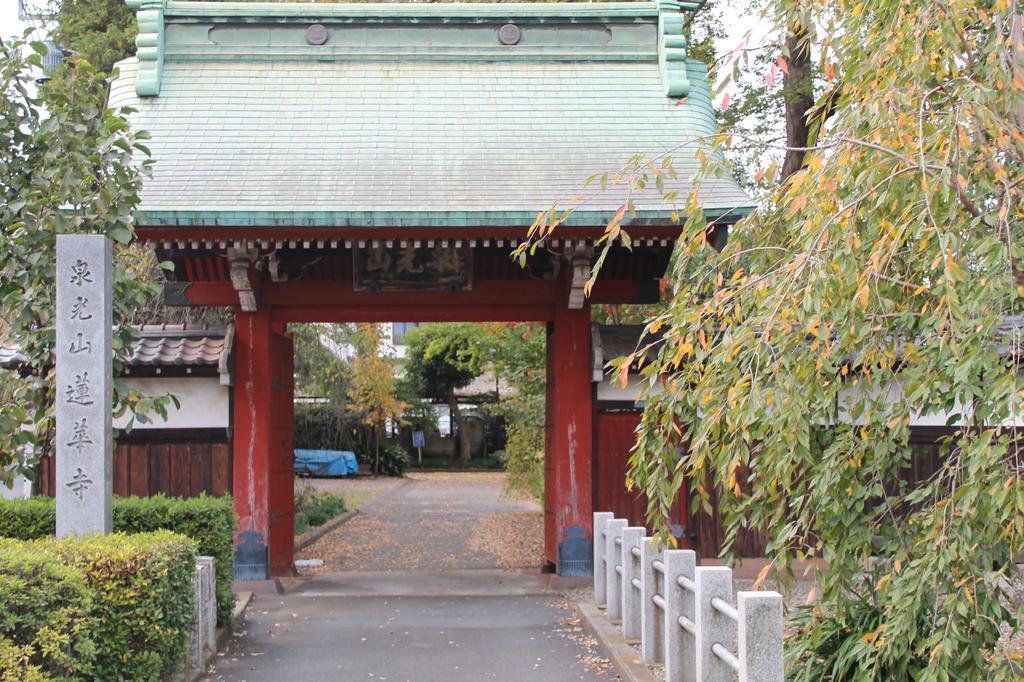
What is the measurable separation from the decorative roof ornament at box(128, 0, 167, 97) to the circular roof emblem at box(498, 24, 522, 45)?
13.9ft

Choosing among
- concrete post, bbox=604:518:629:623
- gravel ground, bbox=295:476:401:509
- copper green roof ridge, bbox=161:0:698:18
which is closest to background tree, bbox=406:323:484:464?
gravel ground, bbox=295:476:401:509

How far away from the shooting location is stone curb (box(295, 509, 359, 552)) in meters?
16.5

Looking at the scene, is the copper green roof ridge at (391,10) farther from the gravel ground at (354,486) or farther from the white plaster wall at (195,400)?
the gravel ground at (354,486)

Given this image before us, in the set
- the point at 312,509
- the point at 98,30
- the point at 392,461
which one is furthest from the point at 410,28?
the point at 392,461

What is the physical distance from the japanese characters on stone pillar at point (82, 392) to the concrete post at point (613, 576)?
430 centimetres

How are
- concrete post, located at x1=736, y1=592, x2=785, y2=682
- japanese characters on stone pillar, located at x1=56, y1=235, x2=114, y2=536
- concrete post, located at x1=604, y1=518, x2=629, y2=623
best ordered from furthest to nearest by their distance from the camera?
concrete post, located at x1=604, y1=518, x2=629, y2=623 → japanese characters on stone pillar, located at x1=56, y1=235, x2=114, y2=536 → concrete post, located at x1=736, y1=592, x2=785, y2=682

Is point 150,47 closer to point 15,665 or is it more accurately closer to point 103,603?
point 103,603

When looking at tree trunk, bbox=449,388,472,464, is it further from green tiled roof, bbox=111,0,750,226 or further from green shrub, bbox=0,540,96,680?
green shrub, bbox=0,540,96,680

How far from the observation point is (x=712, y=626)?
5707mm

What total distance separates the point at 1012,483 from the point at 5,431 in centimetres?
596

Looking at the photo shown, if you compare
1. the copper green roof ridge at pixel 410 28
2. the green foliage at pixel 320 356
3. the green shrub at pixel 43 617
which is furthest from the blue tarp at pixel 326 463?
the green shrub at pixel 43 617

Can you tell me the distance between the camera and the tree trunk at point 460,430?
3862 cm

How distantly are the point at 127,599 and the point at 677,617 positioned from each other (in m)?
3.35

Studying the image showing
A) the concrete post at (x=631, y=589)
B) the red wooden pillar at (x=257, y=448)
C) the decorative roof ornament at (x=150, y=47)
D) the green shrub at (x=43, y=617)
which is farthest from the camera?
the decorative roof ornament at (x=150, y=47)
